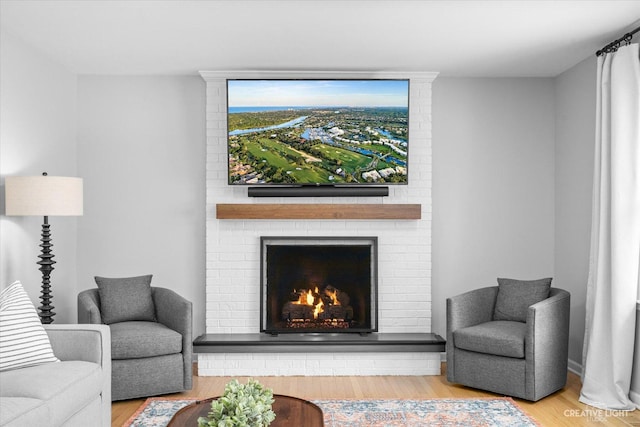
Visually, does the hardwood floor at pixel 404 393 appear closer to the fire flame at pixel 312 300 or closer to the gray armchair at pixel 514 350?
the gray armchair at pixel 514 350

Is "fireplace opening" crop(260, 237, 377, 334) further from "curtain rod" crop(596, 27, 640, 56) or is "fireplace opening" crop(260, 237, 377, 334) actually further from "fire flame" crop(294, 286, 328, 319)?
"curtain rod" crop(596, 27, 640, 56)

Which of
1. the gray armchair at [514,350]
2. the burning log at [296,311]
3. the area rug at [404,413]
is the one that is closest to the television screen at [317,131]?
the burning log at [296,311]

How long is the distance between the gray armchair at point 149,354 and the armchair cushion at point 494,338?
6.72 feet

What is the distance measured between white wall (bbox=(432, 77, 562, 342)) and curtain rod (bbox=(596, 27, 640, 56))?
118 centimetres

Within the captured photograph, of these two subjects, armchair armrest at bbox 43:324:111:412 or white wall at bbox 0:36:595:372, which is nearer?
armchair armrest at bbox 43:324:111:412

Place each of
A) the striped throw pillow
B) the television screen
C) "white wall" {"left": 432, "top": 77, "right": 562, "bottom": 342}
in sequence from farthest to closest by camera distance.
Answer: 1. "white wall" {"left": 432, "top": 77, "right": 562, "bottom": 342}
2. the television screen
3. the striped throw pillow

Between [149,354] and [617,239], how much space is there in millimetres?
3340

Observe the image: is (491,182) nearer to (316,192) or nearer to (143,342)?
(316,192)

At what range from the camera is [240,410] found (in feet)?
8.37

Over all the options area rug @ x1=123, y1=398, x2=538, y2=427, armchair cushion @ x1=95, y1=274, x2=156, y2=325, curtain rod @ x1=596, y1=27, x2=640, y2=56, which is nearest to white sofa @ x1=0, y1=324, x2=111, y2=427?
area rug @ x1=123, y1=398, x2=538, y2=427

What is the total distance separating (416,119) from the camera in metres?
5.59

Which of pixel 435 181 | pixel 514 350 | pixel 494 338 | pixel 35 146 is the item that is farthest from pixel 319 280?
pixel 35 146

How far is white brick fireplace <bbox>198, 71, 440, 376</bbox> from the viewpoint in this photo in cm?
553

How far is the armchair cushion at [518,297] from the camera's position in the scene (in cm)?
500
